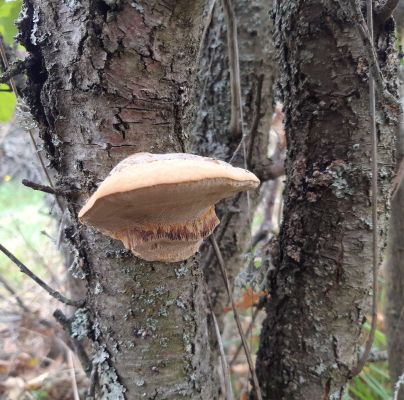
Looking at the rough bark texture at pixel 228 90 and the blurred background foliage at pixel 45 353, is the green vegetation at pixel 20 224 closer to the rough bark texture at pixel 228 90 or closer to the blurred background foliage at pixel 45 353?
the blurred background foliage at pixel 45 353

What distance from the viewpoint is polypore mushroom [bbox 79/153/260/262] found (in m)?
0.68

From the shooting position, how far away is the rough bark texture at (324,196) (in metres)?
1.21

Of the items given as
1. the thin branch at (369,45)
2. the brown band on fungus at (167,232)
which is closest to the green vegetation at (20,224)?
the brown band on fungus at (167,232)

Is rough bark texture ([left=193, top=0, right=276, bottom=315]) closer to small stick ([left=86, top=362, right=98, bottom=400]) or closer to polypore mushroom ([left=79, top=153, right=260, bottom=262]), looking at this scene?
small stick ([left=86, top=362, right=98, bottom=400])

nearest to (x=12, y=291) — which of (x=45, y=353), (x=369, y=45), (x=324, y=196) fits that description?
(x=45, y=353)

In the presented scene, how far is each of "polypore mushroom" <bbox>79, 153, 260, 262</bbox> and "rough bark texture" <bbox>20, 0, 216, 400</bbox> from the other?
0.47ft

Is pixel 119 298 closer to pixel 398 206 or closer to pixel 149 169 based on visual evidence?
pixel 149 169

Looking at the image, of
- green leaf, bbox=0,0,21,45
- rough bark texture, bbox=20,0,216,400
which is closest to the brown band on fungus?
rough bark texture, bbox=20,0,216,400

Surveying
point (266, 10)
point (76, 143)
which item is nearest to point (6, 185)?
point (266, 10)

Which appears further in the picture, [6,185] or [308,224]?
[6,185]

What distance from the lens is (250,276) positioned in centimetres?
158

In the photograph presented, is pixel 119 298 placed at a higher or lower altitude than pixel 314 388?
higher

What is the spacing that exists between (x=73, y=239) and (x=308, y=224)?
77cm

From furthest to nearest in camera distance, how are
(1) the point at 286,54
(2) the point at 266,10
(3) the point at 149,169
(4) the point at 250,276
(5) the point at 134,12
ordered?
(2) the point at 266,10 → (4) the point at 250,276 → (1) the point at 286,54 → (5) the point at 134,12 → (3) the point at 149,169
